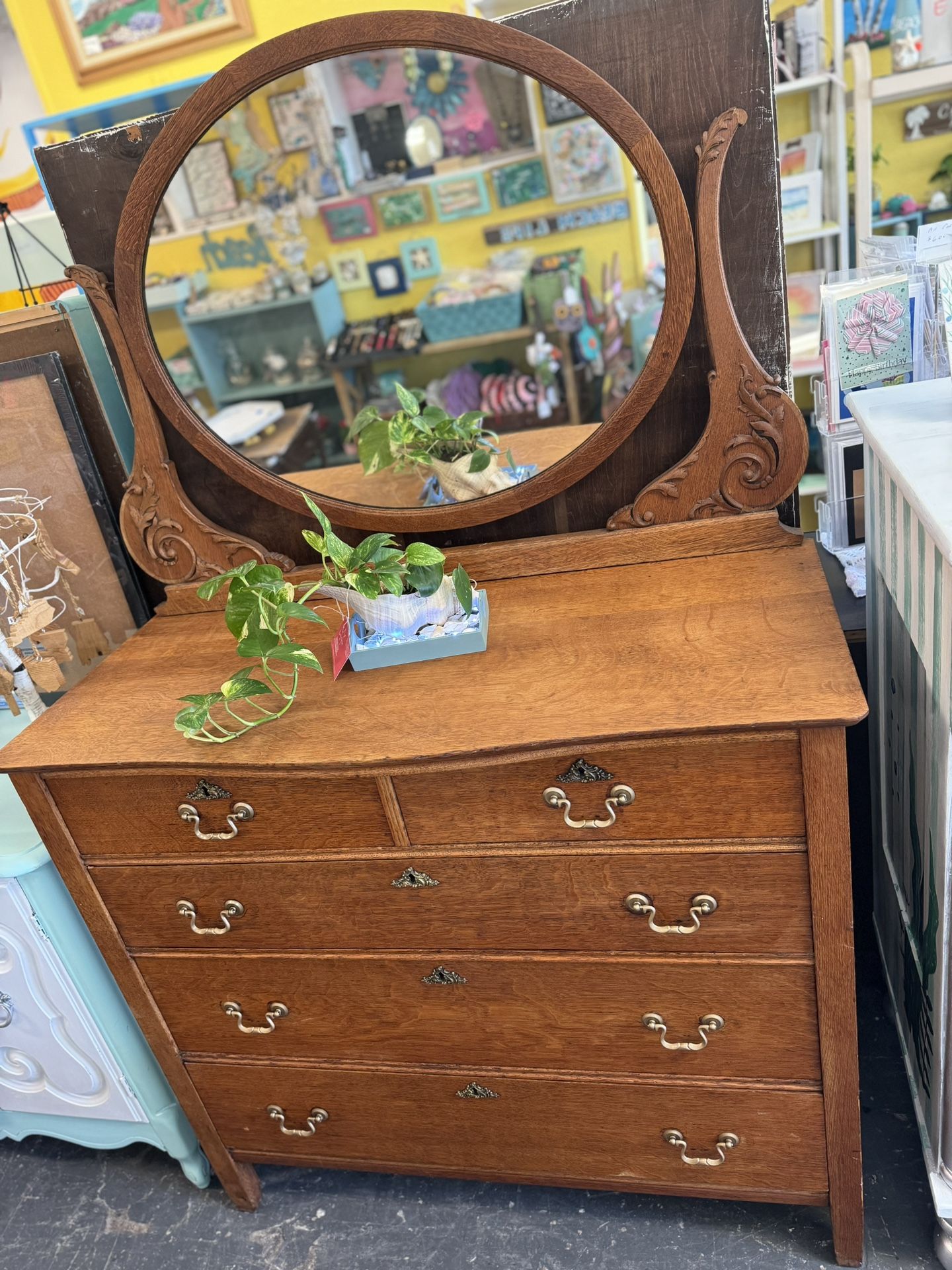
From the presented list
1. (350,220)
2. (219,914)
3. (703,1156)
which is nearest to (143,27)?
(350,220)

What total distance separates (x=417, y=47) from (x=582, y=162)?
0.88ft

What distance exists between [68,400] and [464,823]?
102 centimetres

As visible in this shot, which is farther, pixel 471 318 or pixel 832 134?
pixel 832 134

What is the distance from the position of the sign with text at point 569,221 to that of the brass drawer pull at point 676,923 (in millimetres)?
919

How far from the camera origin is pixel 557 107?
131 cm

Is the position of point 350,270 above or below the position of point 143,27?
below

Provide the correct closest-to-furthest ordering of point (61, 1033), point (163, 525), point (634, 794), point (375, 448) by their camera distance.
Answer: point (634, 794), point (375, 448), point (163, 525), point (61, 1033)

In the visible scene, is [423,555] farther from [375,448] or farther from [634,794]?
[634,794]

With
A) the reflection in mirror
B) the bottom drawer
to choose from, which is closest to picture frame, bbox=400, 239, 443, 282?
the reflection in mirror

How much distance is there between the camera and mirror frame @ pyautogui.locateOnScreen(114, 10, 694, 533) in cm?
129

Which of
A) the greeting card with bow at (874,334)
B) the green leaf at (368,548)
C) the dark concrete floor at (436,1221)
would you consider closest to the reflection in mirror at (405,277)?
the green leaf at (368,548)

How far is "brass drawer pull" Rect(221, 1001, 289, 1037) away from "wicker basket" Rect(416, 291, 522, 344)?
106 cm

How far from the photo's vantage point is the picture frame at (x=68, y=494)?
1.65 meters

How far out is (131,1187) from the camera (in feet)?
6.15
